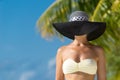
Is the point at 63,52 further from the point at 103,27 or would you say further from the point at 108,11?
the point at 108,11

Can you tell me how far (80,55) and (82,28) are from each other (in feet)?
0.71

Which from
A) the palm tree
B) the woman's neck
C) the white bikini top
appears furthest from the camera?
the palm tree

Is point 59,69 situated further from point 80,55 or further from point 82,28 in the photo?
point 82,28

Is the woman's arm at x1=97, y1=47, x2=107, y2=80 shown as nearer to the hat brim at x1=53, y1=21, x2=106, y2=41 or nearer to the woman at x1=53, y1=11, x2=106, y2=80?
the woman at x1=53, y1=11, x2=106, y2=80

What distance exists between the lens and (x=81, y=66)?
3484mm

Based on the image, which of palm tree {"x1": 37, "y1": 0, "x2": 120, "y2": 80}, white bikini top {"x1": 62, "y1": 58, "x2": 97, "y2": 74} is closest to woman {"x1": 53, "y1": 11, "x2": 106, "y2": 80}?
white bikini top {"x1": 62, "y1": 58, "x2": 97, "y2": 74}

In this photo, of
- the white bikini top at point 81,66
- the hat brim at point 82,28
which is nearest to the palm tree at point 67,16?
the hat brim at point 82,28

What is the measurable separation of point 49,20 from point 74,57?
7.96m

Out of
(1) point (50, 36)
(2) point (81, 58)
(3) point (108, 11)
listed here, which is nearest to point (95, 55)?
(2) point (81, 58)

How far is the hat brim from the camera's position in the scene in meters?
3.52

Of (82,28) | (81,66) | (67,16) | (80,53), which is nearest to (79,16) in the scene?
(82,28)

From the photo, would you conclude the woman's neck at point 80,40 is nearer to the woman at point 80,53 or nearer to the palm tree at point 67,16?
the woman at point 80,53

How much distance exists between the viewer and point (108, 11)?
1065 centimetres

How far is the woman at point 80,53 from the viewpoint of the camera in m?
3.48
